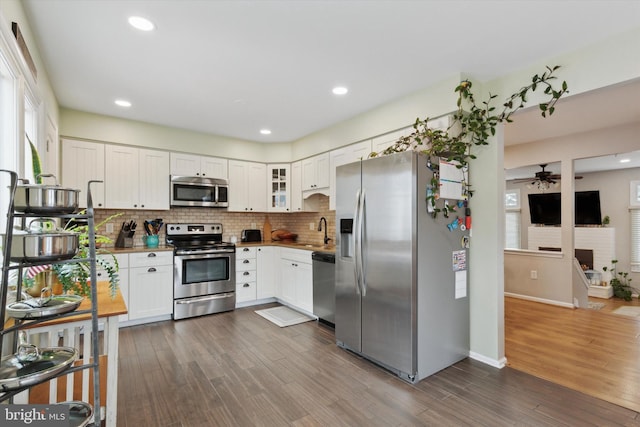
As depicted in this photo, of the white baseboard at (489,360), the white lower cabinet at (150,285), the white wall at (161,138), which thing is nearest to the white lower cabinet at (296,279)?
the white lower cabinet at (150,285)

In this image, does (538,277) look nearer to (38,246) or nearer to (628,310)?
(628,310)

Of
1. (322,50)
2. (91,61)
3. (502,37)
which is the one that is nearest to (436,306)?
(502,37)

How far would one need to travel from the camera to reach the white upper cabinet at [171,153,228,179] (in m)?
4.45

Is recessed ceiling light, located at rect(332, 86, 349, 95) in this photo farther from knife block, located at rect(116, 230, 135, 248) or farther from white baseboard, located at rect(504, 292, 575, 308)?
white baseboard, located at rect(504, 292, 575, 308)

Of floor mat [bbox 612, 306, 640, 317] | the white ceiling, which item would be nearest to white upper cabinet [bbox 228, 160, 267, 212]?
the white ceiling

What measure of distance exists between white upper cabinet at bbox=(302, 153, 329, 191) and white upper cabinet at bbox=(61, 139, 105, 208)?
2645 mm

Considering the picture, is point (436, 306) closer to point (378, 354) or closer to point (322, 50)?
point (378, 354)

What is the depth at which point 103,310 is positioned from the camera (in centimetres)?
163

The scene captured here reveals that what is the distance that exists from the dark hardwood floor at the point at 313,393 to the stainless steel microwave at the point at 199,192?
194 cm

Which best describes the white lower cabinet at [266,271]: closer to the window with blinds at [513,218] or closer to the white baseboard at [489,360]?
the white baseboard at [489,360]

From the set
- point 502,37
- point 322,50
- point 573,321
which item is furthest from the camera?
point 573,321

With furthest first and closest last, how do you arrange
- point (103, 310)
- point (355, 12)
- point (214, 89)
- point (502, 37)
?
point (214, 89), point (502, 37), point (355, 12), point (103, 310)

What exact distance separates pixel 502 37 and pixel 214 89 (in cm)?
252

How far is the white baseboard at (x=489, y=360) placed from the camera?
2766mm
